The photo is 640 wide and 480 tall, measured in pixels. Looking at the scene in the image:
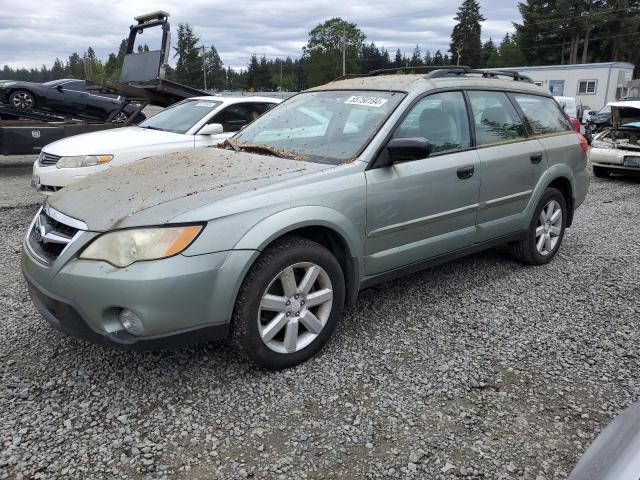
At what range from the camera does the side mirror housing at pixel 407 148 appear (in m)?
3.25

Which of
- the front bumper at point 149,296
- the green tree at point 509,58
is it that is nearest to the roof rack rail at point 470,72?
the front bumper at point 149,296

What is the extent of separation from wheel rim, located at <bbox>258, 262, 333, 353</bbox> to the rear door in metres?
1.64

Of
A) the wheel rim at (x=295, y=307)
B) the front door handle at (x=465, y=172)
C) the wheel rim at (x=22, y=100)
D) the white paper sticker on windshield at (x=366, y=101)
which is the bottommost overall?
the wheel rim at (x=295, y=307)

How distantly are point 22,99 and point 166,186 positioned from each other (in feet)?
41.5

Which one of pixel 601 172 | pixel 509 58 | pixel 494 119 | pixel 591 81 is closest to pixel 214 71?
pixel 509 58

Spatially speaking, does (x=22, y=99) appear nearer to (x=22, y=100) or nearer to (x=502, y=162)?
(x=22, y=100)

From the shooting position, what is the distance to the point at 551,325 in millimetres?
3725

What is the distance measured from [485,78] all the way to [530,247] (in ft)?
5.10

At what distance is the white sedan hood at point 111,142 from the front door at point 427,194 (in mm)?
4002

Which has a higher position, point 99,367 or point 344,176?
point 344,176

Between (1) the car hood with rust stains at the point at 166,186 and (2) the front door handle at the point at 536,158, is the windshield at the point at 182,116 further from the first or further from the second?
(2) the front door handle at the point at 536,158

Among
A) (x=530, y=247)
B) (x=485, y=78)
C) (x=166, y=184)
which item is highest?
(x=485, y=78)

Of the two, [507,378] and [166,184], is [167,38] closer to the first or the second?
[166,184]

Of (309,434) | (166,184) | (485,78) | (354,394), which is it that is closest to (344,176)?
(166,184)
